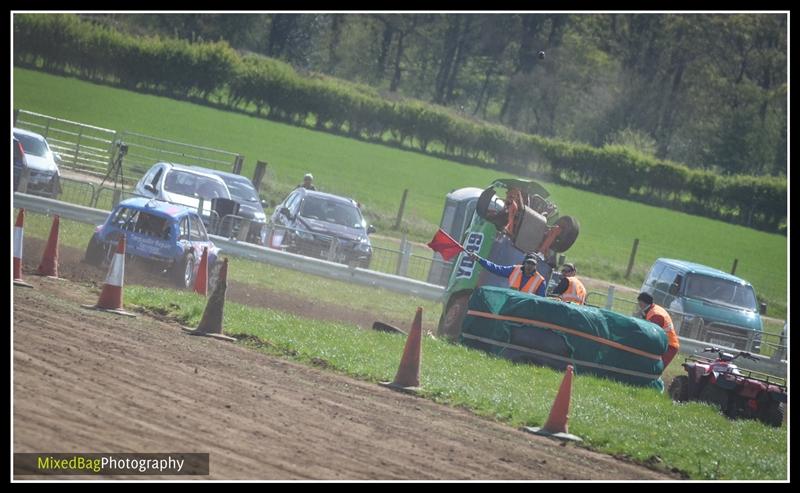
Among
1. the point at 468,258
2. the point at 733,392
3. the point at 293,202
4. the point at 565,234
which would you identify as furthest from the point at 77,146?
the point at 733,392

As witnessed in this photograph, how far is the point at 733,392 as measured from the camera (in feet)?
49.8

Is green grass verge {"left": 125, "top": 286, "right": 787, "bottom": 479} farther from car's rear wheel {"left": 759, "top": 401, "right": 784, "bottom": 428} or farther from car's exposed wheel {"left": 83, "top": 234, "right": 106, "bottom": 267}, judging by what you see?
car's exposed wheel {"left": 83, "top": 234, "right": 106, "bottom": 267}

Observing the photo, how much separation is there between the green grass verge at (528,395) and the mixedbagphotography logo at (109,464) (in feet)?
14.0

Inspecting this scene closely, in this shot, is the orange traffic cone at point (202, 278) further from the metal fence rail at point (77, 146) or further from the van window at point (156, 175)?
the metal fence rail at point (77, 146)

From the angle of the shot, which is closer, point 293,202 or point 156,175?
point 156,175

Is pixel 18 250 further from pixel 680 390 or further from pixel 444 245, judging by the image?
pixel 680 390

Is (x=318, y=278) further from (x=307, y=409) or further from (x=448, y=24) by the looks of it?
(x=448, y=24)

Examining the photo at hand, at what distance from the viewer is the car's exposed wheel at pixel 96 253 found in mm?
19016

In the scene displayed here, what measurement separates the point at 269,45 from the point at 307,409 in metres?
69.0

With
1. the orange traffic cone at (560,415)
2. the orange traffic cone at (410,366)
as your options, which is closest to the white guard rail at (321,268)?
the orange traffic cone at (410,366)

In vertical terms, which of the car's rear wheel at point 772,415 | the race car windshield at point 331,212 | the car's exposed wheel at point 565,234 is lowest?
the race car windshield at point 331,212

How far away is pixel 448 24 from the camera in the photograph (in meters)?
74.4

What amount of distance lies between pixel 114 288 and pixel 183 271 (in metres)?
4.70

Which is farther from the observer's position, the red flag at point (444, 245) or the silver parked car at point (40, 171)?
the silver parked car at point (40, 171)
